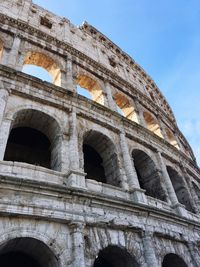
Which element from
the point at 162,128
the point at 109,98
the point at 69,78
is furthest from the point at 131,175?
the point at 162,128

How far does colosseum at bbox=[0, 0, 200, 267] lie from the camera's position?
6.07 meters

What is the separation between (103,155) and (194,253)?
4.29m

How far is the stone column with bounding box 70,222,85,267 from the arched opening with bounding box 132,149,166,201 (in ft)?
14.4


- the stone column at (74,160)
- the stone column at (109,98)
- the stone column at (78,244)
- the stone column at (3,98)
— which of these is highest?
the stone column at (109,98)

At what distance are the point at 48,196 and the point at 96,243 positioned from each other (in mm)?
1595

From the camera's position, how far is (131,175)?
28.7ft

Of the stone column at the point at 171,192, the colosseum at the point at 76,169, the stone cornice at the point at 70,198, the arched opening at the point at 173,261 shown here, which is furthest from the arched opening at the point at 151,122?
the arched opening at the point at 173,261

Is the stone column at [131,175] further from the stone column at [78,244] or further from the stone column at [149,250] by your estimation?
the stone column at [78,244]

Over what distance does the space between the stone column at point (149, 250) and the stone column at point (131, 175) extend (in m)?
1.07

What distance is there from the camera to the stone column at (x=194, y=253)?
8.14 metres

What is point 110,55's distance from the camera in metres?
16.7

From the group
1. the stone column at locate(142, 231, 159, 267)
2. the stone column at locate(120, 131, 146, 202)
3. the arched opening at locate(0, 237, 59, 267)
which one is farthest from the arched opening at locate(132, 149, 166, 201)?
the arched opening at locate(0, 237, 59, 267)

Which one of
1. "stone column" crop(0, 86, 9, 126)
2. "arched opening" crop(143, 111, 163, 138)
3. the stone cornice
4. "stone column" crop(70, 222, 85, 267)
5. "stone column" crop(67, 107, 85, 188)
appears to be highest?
"arched opening" crop(143, 111, 163, 138)

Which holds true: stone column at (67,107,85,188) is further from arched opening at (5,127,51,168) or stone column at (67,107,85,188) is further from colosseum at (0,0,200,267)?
arched opening at (5,127,51,168)
